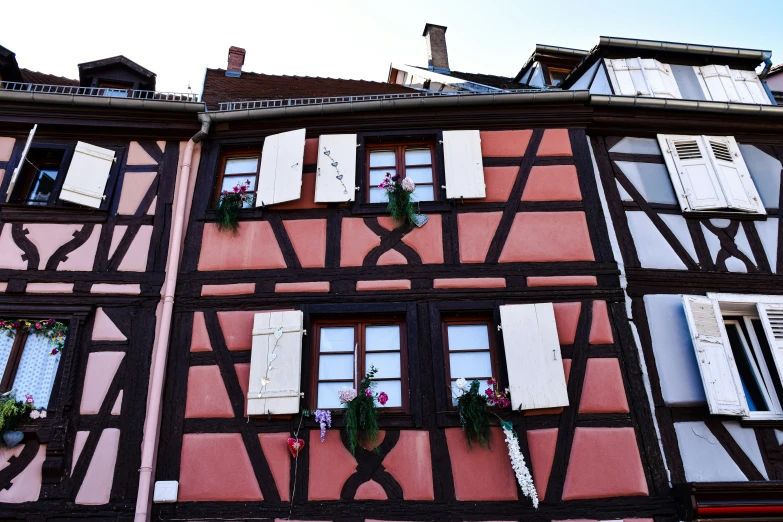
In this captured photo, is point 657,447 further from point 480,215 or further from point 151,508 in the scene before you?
point 151,508

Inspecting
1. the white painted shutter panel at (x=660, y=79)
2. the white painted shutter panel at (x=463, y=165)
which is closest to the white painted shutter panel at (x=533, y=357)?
the white painted shutter panel at (x=463, y=165)

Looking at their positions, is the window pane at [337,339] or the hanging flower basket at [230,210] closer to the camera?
the window pane at [337,339]

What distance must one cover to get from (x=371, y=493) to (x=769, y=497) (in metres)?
3.45

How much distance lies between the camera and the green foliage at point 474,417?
20.9 feet

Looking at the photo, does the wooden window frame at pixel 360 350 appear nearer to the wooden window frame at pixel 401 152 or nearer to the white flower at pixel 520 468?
the white flower at pixel 520 468

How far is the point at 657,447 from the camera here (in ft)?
21.1

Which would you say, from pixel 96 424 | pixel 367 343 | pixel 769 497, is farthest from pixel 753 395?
pixel 96 424

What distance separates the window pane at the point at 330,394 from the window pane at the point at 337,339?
14.5 inches

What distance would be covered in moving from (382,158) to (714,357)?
4.18m

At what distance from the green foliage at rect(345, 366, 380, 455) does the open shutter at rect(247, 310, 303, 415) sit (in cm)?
53

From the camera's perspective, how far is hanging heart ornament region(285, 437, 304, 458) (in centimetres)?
641

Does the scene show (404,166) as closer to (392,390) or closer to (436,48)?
(392,390)

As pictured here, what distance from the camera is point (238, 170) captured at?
839 cm

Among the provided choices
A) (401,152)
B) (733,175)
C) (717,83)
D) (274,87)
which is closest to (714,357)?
(733,175)
